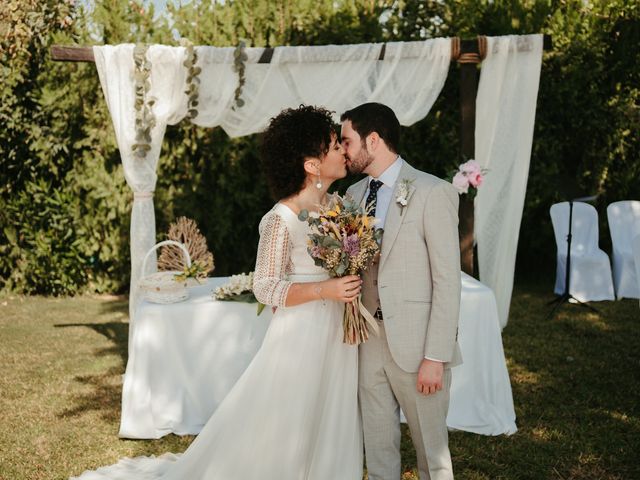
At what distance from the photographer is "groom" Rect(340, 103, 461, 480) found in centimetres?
263

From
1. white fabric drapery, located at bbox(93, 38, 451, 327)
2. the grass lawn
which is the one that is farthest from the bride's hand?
white fabric drapery, located at bbox(93, 38, 451, 327)

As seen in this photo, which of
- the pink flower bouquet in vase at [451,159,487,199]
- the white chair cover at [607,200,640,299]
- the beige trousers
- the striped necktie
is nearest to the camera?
the beige trousers

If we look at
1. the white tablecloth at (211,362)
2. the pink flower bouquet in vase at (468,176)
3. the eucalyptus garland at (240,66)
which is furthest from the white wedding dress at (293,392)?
the eucalyptus garland at (240,66)

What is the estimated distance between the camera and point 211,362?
14.8 feet

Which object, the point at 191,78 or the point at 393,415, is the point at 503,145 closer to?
the point at 191,78

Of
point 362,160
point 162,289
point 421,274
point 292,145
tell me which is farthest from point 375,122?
point 162,289

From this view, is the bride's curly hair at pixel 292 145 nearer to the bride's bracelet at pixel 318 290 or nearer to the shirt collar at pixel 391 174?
the shirt collar at pixel 391 174

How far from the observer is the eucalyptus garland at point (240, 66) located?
18.5ft

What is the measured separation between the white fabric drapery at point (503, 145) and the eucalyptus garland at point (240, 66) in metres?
2.23

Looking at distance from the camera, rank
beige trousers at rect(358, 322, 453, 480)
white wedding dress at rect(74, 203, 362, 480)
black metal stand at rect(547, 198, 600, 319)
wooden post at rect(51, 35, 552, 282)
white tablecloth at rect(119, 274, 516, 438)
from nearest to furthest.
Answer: beige trousers at rect(358, 322, 453, 480) < white wedding dress at rect(74, 203, 362, 480) < white tablecloth at rect(119, 274, 516, 438) < wooden post at rect(51, 35, 552, 282) < black metal stand at rect(547, 198, 600, 319)

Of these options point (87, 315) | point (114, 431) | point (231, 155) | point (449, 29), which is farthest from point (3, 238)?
point (449, 29)

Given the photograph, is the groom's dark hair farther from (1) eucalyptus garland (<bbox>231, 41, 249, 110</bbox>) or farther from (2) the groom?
(1) eucalyptus garland (<bbox>231, 41, 249, 110</bbox>)

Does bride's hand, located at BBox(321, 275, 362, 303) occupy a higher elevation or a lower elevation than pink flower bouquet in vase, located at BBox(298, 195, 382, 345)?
lower

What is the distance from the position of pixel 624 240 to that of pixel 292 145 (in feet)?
20.7
